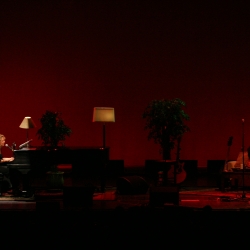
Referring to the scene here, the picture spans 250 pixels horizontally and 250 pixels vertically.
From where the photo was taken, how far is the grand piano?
30.2 feet

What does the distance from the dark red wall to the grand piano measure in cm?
344

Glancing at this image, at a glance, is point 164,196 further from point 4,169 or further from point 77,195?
point 4,169

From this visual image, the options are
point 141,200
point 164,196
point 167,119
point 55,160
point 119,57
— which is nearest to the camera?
point 164,196

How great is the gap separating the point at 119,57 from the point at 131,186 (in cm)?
412

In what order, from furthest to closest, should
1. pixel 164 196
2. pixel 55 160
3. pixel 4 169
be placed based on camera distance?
pixel 4 169
pixel 55 160
pixel 164 196

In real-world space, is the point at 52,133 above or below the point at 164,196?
above

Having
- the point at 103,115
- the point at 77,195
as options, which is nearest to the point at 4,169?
the point at 103,115

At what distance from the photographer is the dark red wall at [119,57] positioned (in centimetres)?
1283

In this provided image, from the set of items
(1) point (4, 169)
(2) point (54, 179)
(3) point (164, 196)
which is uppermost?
(1) point (4, 169)

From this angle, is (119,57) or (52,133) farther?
(119,57)

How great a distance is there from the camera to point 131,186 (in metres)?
9.59

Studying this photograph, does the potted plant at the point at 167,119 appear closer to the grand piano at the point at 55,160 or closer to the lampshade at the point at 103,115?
the lampshade at the point at 103,115

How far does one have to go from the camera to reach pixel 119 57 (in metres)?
12.9

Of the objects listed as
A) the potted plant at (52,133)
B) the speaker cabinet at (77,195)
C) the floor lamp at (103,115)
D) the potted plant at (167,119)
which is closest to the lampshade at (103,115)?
the floor lamp at (103,115)
